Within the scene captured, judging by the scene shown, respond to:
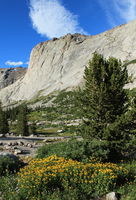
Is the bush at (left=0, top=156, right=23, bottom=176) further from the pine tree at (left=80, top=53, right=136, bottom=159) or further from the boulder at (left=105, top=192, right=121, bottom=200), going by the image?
the pine tree at (left=80, top=53, right=136, bottom=159)

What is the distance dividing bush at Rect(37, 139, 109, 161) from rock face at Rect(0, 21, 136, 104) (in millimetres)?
104446

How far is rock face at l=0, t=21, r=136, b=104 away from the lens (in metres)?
123

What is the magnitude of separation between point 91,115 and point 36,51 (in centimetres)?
16445

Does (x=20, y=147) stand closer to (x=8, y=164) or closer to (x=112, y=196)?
(x=8, y=164)

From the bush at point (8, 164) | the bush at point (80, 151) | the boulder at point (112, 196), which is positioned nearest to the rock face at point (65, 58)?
the bush at point (80, 151)

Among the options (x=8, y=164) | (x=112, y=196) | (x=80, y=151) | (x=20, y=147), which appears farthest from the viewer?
(x=20, y=147)

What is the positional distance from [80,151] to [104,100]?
4769 millimetres

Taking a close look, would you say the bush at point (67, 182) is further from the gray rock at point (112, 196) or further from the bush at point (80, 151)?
the bush at point (80, 151)

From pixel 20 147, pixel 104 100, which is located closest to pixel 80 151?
pixel 104 100

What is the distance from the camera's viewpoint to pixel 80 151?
10.8 meters

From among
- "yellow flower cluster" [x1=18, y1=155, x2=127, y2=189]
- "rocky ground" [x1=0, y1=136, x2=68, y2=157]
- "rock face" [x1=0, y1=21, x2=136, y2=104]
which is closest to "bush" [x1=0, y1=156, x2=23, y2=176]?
"yellow flower cluster" [x1=18, y1=155, x2=127, y2=189]

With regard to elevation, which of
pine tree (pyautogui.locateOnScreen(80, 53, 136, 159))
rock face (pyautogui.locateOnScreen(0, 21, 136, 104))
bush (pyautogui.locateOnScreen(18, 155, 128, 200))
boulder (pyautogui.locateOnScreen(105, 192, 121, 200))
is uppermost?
rock face (pyautogui.locateOnScreen(0, 21, 136, 104))

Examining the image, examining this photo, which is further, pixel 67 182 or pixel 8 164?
pixel 8 164

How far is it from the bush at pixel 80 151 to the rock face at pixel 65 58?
343ft
